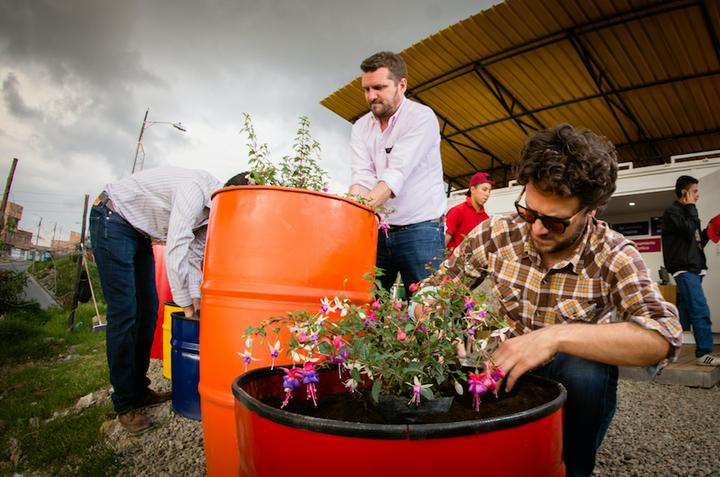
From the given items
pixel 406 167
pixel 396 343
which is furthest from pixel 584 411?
pixel 406 167


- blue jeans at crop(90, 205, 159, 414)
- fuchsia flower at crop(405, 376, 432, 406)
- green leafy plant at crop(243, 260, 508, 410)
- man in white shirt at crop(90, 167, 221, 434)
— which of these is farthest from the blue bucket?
fuchsia flower at crop(405, 376, 432, 406)

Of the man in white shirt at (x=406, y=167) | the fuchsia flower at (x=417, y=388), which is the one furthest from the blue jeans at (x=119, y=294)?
the fuchsia flower at (x=417, y=388)

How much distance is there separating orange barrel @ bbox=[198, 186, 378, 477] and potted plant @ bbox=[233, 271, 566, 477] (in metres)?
0.35

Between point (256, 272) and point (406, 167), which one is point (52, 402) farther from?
point (406, 167)

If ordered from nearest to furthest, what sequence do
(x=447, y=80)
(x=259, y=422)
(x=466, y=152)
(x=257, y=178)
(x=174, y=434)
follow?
(x=259, y=422), (x=257, y=178), (x=174, y=434), (x=447, y=80), (x=466, y=152)

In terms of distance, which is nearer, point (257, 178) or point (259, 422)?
point (259, 422)

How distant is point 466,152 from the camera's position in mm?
11633

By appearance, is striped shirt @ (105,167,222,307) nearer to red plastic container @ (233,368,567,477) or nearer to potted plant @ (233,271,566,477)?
potted plant @ (233,271,566,477)

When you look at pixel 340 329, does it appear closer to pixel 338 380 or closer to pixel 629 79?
pixel 338 380

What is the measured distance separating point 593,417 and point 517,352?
14.2 inches

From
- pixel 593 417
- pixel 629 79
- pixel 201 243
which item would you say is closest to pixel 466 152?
pixel 629 79

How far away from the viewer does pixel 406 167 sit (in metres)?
1.76

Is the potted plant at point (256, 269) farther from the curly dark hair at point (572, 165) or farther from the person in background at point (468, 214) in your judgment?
the person in background at point (468, 214)

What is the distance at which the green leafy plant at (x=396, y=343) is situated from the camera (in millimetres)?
757
